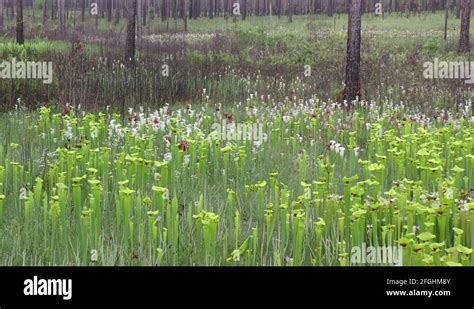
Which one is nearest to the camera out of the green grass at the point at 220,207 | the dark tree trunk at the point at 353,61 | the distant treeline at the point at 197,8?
the green grass at the point at 220,207

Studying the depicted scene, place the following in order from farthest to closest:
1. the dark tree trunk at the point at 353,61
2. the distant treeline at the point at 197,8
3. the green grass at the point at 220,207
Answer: the distant treeline at the point at 197,8 < the dark tree trunk at the point at 353,61 < the green grass at the point at 220,207

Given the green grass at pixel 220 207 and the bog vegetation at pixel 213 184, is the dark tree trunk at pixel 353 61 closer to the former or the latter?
the bog vegetation at pixel 213 184

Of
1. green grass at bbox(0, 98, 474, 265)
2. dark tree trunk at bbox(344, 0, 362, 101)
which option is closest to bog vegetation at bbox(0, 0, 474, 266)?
green grass at bbox(0, 98, 474, 265)

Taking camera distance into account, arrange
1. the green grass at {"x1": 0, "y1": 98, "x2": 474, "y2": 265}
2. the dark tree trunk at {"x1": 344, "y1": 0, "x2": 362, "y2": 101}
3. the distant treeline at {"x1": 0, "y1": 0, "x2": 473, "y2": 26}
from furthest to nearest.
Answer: the distant treeline at {"x1": 0, "y1": 0, "x2": 473, "y2": 26} → the dark tree trunk at {"x1": 344, "y1": 0, "x2": 362, "y2": 101} → the green grass at {"x1": 0, "y1": 98, "x2": 474, "y2": 265}

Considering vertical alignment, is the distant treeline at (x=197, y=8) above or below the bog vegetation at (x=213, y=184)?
above

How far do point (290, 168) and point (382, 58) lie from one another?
707 inches

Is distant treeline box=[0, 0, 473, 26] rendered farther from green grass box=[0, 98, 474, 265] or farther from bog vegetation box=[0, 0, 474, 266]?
green grass box=[0, 98, 474, 265]

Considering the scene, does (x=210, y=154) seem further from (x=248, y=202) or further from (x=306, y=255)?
(x=306, y=255)

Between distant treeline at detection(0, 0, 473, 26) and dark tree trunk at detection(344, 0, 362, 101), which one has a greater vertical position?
distant treeline at detection(0, 0, 473, 26)

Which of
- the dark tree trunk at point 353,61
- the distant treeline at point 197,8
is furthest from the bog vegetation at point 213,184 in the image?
the distant treeline at point 197,8

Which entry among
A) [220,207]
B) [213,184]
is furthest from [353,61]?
[220,207]

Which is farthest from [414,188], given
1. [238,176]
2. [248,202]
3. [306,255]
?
[238,176]

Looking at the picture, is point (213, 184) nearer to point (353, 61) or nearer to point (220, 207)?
point (220, 207)
